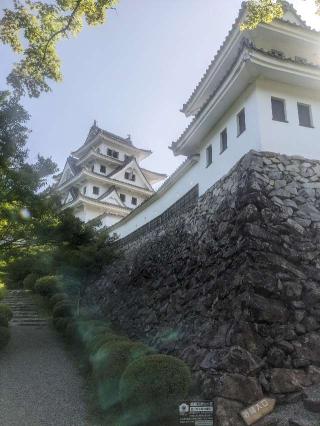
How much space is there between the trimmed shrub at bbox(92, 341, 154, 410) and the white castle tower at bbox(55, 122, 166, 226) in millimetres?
15909

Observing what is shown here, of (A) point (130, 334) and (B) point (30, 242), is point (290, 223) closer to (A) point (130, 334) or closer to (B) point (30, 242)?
(A) point (130, 334)

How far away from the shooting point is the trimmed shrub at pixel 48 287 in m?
17.2

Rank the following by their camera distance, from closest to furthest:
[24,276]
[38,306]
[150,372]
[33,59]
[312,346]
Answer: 1. [150,372]
2. [312,346]
3. [33,59]
4. [38,306]
5. [24,276]

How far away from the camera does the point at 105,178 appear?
27.2 meters

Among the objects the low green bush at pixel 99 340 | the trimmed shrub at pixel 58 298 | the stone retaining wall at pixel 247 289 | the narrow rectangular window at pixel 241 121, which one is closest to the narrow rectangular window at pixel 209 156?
the stone retaining wall at pixel 247 289

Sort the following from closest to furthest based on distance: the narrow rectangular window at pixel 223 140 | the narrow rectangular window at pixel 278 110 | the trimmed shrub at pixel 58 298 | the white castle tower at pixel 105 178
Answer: the narrow rectangular window at pixel 278 110 < the narrow rectangular window at pixel 223 140 < the trimmed shrub at pixel 58 298 < the white castle tower at pixel 105 178

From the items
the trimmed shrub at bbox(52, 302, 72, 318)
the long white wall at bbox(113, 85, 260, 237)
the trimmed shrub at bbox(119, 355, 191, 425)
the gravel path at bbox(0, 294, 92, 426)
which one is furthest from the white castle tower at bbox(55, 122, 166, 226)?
the trimmed shrub at bbox(119, 355, 191, 425)

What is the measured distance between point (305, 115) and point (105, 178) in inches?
803

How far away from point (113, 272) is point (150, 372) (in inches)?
387

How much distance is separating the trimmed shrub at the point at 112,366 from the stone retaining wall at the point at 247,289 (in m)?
0.92

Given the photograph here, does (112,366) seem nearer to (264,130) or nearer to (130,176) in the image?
(264,130)

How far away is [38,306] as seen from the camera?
17.2 meters

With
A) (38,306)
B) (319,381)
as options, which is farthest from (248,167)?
(38,306)

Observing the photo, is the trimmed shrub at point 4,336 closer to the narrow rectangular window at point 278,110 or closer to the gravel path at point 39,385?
the gravel path at point 39,385
